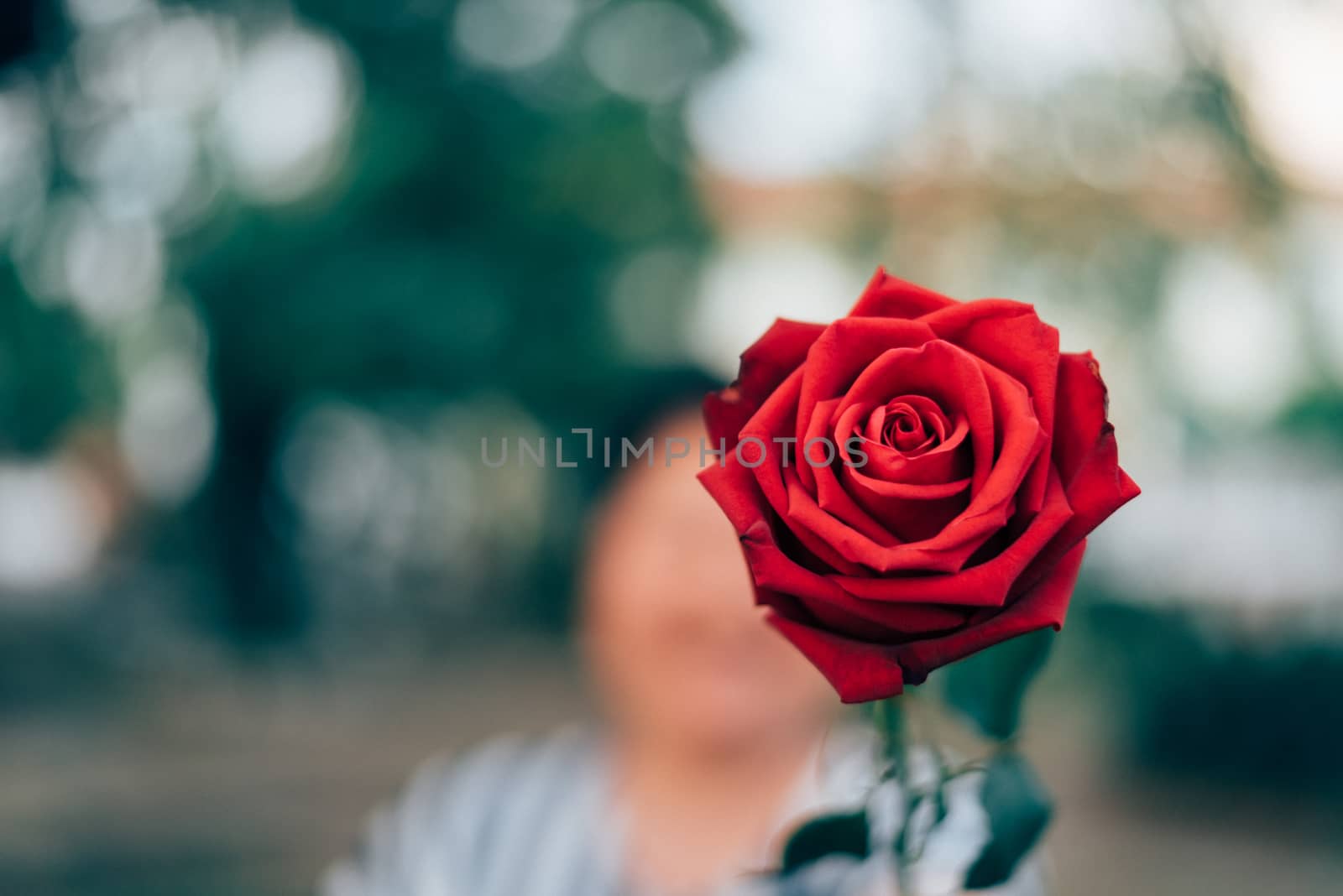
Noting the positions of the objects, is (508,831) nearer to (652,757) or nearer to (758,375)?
(652,757)

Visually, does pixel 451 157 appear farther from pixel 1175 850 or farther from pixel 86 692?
pixel 86 692

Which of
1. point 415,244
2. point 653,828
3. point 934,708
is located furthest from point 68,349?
point 934,708

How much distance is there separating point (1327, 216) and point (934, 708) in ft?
9.03

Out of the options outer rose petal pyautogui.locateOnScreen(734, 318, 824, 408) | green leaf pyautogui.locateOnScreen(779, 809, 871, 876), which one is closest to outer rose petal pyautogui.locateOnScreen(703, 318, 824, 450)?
outer rose petal pyautogui.locateOnScreen(734, 318, 824, 408)

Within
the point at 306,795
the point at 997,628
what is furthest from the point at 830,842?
the point at 306,795

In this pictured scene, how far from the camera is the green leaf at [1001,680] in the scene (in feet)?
1.68

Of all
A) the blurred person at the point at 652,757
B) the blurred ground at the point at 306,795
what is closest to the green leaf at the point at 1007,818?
the blurred person at the point at 652,757

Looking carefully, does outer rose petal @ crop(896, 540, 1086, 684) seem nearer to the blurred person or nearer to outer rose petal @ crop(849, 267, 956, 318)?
outer rose petal @ crop(849, 267, 956, 318)

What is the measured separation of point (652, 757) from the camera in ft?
5.11

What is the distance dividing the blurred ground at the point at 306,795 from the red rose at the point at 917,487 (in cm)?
291

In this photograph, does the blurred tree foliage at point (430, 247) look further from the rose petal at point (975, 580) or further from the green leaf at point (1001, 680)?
the rose petal at point (975, 580)

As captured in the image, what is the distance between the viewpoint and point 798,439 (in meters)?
0.41

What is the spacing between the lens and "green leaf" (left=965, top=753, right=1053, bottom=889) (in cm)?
52

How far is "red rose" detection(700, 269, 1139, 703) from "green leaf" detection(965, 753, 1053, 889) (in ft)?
0.61
